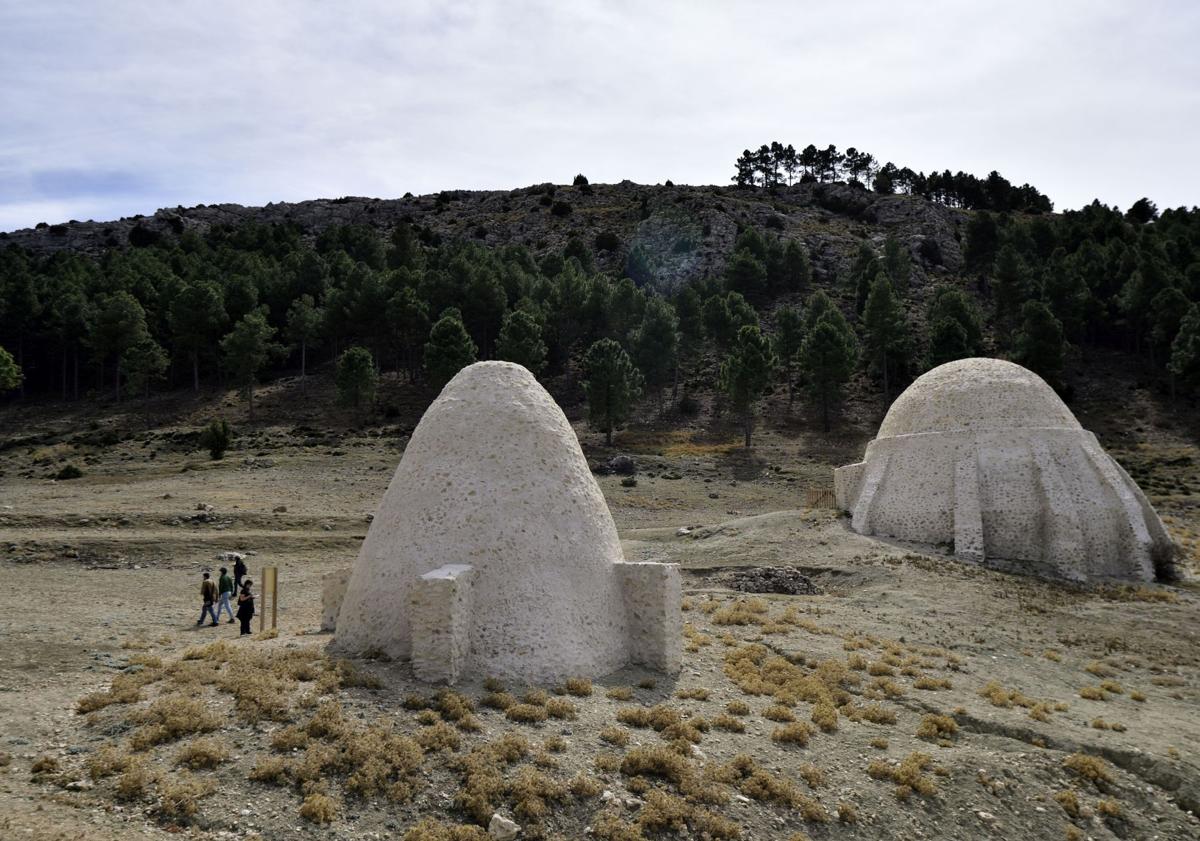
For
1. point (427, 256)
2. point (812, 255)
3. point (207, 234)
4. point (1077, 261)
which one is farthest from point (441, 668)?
point (207, 234)

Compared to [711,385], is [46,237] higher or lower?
higher

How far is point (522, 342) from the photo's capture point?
2447 inches

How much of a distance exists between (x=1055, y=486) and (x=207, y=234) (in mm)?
142288

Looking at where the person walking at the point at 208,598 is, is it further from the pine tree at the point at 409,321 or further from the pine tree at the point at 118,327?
the pine tree at the point at 118,327

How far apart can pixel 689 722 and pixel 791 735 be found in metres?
1.60

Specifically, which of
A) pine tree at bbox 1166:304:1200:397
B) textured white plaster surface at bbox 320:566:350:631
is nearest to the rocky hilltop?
pine tree at bbox 1166:304:1200:397

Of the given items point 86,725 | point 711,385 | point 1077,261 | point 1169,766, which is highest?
point 1077,261

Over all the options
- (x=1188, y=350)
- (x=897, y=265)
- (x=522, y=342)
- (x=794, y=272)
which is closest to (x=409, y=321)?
(x=522, y=342)

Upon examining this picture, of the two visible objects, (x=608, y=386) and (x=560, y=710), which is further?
(x=608, y=386)

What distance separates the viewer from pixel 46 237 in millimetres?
128750

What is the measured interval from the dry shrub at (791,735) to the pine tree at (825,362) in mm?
52791

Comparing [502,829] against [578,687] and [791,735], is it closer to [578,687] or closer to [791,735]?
[578,687]

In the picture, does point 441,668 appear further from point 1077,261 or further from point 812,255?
point 812,255

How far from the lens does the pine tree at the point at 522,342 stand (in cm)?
6203
